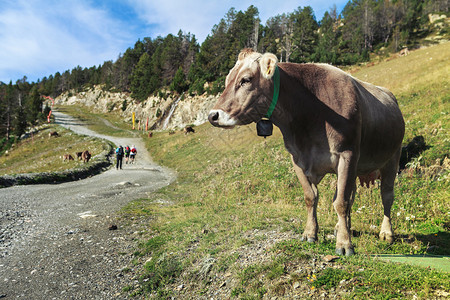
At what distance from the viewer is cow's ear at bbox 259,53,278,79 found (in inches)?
145

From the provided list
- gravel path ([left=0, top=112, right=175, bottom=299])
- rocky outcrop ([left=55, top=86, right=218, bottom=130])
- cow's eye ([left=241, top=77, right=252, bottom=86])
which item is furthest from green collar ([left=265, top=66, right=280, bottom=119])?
rocky outcrop ([left=55, top=86, right=218, bottom=130])

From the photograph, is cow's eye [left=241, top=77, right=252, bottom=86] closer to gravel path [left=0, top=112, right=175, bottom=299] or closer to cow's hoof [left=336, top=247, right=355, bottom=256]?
cow's hoof [left=336, top=247, right=355, bottom=256]

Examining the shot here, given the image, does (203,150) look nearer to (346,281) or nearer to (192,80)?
(346,281)

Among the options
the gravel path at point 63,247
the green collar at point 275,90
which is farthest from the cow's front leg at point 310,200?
the gravel path at point 63,247

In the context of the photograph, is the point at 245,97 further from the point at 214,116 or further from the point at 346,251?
the point at 346,251

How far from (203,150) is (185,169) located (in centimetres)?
522

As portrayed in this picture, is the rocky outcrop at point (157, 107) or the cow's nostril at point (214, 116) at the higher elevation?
the rocky outcrop at point (157, 107)

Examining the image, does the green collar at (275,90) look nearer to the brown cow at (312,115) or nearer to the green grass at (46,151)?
the brown cow at (312,115)

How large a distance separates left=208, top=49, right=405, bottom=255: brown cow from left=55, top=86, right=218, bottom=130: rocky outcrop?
172ft

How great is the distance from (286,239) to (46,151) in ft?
178

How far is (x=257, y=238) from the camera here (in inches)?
216

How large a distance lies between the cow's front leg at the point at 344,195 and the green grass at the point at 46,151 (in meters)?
35.3

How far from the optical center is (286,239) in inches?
195

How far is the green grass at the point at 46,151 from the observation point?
121 ft
